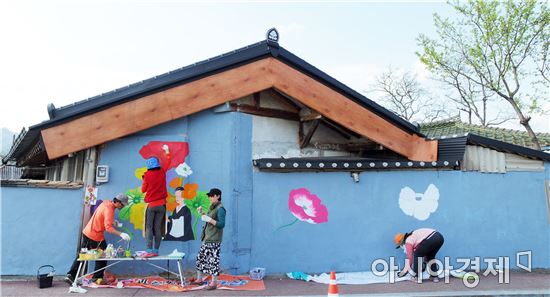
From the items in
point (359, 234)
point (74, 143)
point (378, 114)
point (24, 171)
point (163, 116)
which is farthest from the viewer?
point (24, 171)

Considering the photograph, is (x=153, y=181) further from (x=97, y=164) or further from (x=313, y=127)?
(x=313, y=127)

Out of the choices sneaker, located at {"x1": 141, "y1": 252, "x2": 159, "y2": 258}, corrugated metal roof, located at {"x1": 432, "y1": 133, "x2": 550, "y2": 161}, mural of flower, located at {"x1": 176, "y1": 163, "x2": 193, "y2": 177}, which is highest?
corrugated metal roof, located at {"x1": 432, "y1": 133, "x2": 550, "y2": 161}

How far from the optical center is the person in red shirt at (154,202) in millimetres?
6801

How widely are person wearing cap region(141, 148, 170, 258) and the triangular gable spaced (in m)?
0.82

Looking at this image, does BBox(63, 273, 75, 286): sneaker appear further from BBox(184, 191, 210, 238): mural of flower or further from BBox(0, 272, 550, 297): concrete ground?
BBox(184, 191, 210, 238): mural of flower

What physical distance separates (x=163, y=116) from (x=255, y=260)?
3.26m

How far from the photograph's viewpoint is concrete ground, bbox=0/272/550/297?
6.07m

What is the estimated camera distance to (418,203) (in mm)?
8234

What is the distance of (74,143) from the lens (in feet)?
22.1

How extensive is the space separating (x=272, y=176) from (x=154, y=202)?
2.33m

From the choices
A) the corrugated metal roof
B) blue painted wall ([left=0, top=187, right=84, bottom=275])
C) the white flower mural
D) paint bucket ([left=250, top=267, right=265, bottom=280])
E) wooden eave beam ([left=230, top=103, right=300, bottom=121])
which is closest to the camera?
blue painted wall ([left=0, top=187, right=84, bottom=275])

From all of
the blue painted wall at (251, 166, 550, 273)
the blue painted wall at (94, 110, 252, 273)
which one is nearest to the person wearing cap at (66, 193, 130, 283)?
the blue painted wall at (94, 110, 252, 273)

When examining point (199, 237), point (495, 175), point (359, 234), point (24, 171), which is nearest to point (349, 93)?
point (359, 234)

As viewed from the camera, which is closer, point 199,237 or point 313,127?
point 199,237
